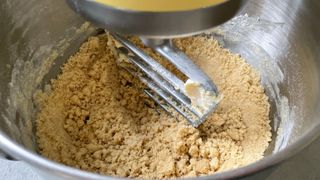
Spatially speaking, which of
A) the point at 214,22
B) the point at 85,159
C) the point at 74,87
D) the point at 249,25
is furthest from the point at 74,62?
the point at 214,22

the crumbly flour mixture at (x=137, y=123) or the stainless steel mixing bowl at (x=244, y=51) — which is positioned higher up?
the stainless steel mixing bowl at (x=244, y=51)

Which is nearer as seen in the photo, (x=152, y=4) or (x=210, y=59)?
(x=152, y=4)

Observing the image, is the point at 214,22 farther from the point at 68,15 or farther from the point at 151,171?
the point at 68,15

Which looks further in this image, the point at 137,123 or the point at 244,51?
the point at 244,51

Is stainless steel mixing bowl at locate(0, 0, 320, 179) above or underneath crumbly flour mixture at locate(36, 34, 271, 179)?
above
